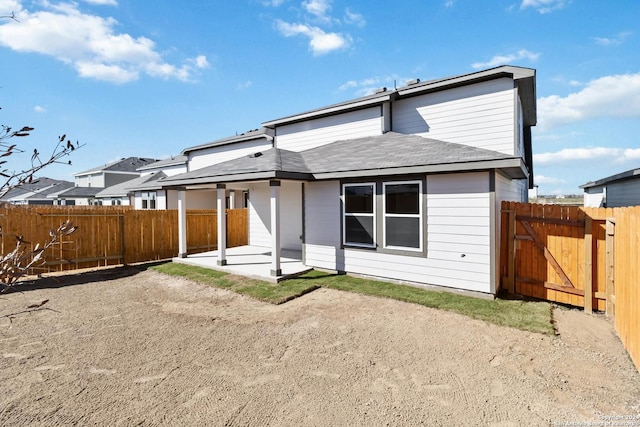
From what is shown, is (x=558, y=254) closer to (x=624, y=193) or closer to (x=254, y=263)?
(x=254, y=263)

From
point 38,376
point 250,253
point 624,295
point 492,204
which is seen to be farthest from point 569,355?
point 250,253

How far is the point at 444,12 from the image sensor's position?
10797 mm

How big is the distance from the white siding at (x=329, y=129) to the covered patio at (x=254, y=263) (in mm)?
4526

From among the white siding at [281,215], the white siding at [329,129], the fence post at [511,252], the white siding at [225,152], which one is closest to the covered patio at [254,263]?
the white siding at [281,215]

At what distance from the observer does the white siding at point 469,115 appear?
29.8 feet

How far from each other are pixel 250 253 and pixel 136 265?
413 cm

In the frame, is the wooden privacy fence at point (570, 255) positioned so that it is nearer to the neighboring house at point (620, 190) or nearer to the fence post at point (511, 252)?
the fence post at point (511, 252)

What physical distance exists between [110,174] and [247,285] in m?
44.1

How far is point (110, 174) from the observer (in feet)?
140

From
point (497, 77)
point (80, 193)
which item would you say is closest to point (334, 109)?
point (497, 77)

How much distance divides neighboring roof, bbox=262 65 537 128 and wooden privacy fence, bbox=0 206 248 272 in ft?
19.0

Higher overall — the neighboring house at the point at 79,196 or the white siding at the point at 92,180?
the white siding at the point at 92,180

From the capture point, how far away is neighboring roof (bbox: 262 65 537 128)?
8812mm

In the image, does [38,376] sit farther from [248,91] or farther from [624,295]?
[248,91]
